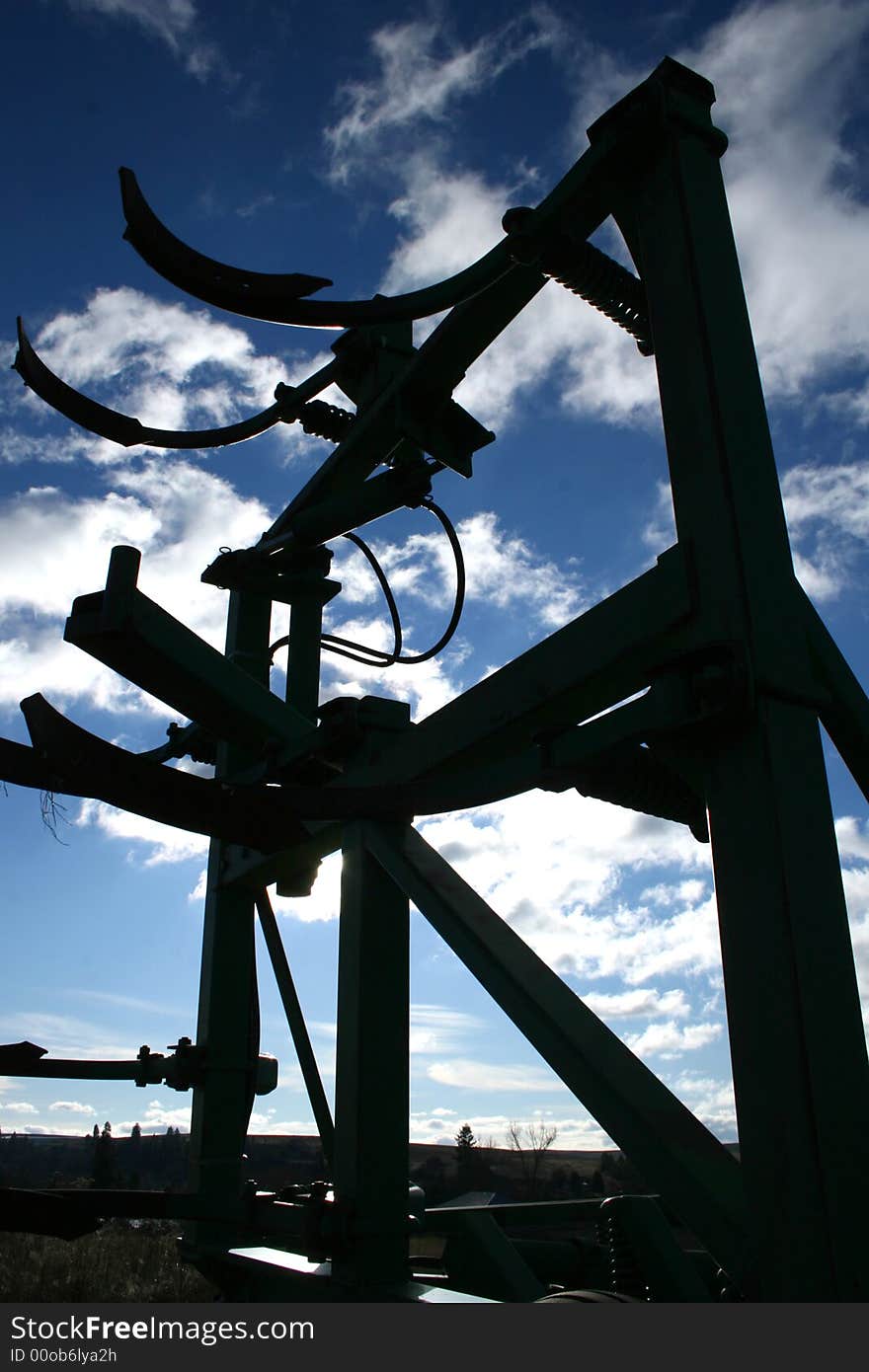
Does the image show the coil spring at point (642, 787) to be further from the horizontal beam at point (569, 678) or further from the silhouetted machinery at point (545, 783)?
the horizontal beam at point (569, 678)

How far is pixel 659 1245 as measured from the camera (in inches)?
96.0

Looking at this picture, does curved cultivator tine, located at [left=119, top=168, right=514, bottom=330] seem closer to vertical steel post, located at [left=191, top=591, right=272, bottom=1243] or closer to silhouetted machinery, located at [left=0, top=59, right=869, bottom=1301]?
silhouetted machinery, located at [left=0, top=59, right=869, bottom=1301]

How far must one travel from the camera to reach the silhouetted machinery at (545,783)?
5.39ft

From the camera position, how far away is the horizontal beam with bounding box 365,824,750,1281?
5.36ft

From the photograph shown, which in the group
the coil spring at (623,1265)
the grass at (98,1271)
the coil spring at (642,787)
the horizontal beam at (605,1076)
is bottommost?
the grass at (98,1271)

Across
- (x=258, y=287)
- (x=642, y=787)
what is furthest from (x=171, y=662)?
(x=642, y=787)

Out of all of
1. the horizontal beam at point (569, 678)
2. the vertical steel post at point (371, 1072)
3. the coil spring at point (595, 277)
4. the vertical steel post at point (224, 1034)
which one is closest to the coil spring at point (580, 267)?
the coil spring at point (595, 277)

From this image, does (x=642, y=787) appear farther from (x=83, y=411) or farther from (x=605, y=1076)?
(x=83, y=411)

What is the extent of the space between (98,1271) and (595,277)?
779 centimetres

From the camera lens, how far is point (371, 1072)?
252 cm

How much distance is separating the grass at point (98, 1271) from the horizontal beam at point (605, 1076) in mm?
1960

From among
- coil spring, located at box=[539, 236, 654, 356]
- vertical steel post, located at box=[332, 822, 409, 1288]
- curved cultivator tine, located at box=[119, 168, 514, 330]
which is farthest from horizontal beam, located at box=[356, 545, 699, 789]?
curved cultivator tine, located at box=[119, 168, 514, 330]
